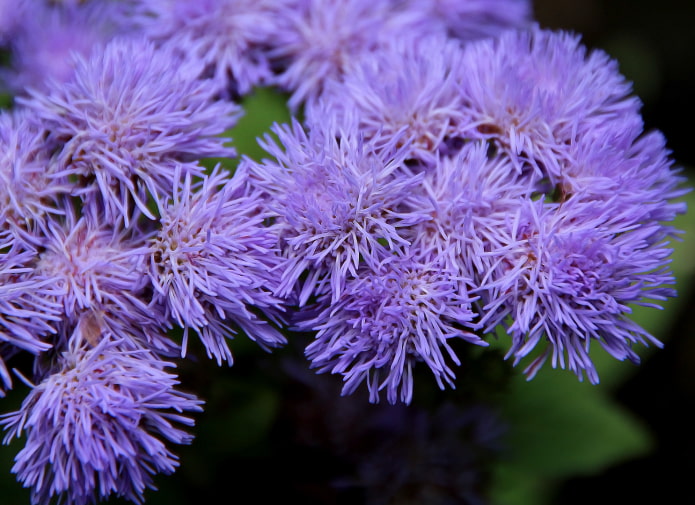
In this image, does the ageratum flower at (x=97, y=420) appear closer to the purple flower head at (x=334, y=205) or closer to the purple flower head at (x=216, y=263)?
the purple flower head at (x=216, y=263)

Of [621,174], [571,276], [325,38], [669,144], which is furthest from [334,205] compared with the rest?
[669,144]

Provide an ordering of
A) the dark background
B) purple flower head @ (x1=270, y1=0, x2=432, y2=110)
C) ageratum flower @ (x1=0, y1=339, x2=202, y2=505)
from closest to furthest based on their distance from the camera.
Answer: ageratum flower @ (x1=0, y1=339, x2=202, y2=505) → purple flower head @ (x1=270, y1=0, x2=432, y2=110) → the dark background

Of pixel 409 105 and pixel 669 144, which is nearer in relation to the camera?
pixel 409 105

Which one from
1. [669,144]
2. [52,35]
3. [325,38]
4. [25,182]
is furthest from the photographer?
[669,144]

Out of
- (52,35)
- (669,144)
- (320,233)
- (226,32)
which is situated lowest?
(320,233)

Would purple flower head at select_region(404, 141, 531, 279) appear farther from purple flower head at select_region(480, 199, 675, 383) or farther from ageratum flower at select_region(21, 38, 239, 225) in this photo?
ageratum flower at select_region(21, 38, 239, 225)

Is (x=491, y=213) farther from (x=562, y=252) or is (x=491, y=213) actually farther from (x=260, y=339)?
(x=260, y=339)

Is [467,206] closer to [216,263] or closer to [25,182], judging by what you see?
[216,263]

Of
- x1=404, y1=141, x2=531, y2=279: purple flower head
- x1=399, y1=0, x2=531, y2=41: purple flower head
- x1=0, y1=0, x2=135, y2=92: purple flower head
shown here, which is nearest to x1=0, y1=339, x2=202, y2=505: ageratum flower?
x1=404, y1=141, x2=531, y2=279: purple flower head
